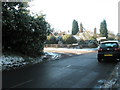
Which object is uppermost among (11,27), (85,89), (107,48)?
(11,27)

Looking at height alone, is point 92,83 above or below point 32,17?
below

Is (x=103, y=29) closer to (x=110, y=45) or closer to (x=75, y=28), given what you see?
(x=75, y=28)

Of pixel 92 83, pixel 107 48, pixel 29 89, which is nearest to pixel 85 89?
pixel 92 83

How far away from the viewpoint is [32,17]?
790 inches

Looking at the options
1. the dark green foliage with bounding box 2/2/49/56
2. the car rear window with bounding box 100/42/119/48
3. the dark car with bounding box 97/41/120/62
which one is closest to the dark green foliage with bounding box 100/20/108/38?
the dark green foliage with bounding box 2/2/49/56

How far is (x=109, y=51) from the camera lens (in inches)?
698

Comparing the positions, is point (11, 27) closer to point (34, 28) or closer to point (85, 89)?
point (34, 28)

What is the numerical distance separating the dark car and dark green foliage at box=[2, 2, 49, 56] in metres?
6.23

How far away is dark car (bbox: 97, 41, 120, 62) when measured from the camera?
57.8 feet

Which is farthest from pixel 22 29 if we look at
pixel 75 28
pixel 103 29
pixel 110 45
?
pixel 75 28

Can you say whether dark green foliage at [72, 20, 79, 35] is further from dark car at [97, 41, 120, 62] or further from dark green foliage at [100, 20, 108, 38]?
dark car at [97, 41, 120, 62]

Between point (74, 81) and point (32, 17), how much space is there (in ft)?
38.3

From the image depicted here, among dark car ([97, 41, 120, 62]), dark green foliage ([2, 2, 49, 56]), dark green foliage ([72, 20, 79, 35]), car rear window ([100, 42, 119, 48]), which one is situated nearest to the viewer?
dark green foliage ([2, 2, 49, 56])

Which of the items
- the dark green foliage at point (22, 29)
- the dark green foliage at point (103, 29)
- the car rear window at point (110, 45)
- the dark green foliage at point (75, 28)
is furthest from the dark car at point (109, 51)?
the dark green foliage at point (75, 28)
